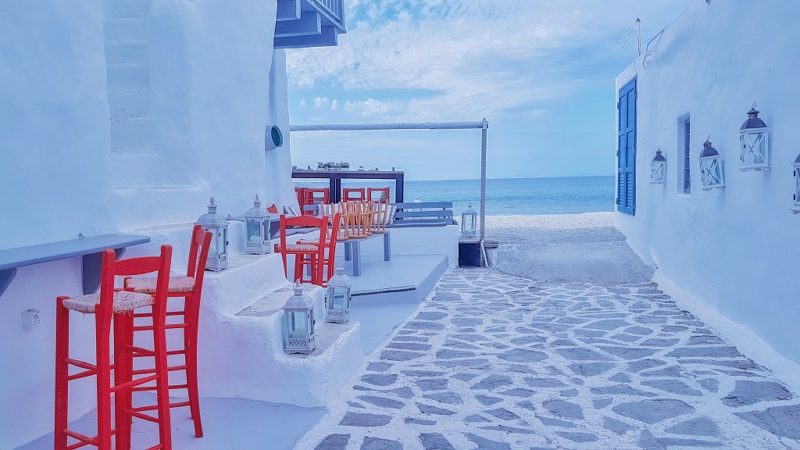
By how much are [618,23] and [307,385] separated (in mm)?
11137

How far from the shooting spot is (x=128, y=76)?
516cm

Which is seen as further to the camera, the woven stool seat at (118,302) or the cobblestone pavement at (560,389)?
the cobblestone pavement at (560,389)

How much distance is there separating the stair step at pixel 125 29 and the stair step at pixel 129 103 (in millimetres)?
456

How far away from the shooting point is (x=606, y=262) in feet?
29.9

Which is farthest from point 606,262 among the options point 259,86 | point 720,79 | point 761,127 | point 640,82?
point 259,86

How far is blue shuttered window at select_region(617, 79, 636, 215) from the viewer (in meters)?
9.93

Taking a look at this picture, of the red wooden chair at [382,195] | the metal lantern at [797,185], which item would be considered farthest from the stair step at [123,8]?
the metal lantern at [797,185]

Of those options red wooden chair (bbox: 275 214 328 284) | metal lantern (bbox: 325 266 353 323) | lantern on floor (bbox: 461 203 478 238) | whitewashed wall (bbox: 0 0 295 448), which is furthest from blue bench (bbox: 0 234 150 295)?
lantern on floor (bbox: 461 203 478 238)

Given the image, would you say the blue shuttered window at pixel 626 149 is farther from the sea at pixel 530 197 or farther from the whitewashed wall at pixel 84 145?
the sea at pixel 530 197

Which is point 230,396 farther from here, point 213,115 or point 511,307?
point 511,307

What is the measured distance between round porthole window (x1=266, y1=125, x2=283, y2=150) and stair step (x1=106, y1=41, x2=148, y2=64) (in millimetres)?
3448

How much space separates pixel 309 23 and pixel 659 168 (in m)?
5.13

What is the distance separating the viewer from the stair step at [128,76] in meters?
5.11

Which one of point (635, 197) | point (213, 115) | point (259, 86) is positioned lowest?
point (635, 197)
